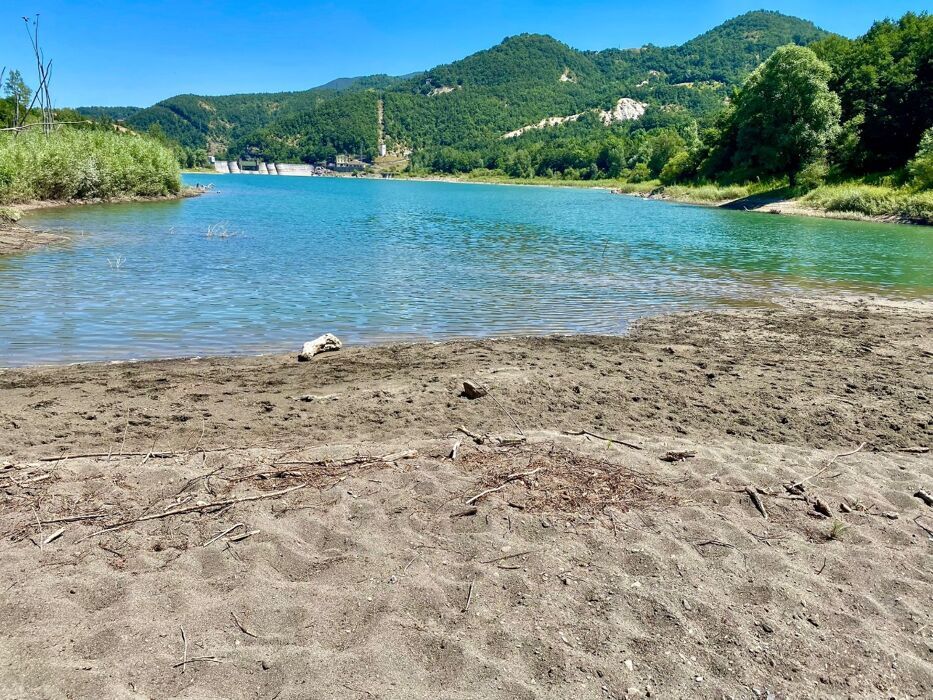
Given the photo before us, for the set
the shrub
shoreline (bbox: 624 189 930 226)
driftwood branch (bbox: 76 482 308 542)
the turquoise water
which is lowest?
shoreline (bbox: 624 189 930 226)

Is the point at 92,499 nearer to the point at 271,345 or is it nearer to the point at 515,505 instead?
the point at 515,505

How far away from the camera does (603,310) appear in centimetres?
1508

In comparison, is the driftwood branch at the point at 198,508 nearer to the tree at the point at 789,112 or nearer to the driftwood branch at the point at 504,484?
the driftwood branch at the point at 504,484

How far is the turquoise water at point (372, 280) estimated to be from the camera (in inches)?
482

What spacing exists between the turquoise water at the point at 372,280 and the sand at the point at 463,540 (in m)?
4.09

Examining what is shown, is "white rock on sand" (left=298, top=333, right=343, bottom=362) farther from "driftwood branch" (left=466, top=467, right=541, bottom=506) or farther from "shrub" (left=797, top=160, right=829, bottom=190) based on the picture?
"shrub" (left=797, top=160, right=829, bottom=190)

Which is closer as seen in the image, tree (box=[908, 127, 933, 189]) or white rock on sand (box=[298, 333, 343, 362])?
white rock on sand (box=[298, 333, 343, 362])

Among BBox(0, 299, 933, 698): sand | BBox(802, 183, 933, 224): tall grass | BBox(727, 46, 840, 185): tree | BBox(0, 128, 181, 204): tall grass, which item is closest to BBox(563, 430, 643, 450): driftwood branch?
BBox(0, 299, 933, 698): sand

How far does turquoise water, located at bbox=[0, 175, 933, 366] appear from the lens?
40.2 ft

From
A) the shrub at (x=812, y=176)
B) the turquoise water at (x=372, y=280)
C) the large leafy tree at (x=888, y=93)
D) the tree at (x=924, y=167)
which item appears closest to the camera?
the turquoise water at (x=372, y=280)

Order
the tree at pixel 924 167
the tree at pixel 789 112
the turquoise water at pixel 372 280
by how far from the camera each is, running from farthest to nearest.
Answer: the tree at pixel 789 112, the tree at pixel 924 167, the turquoise water at pixel 372 280

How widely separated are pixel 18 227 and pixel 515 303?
22.3m

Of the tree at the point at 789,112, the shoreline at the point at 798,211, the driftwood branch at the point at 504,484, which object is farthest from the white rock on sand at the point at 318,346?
the tree at the point at 789,112

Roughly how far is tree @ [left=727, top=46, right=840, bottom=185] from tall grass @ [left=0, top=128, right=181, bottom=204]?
194 ft
